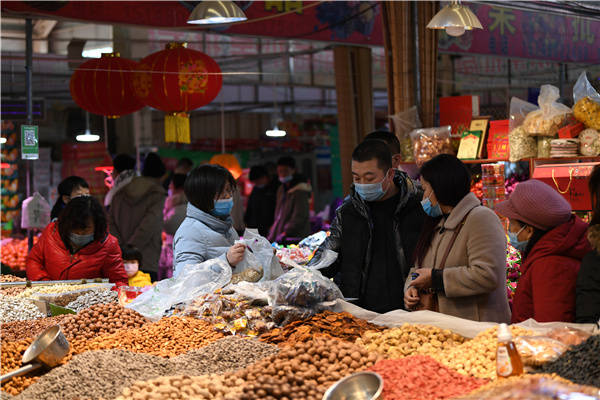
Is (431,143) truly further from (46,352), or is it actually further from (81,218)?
(46,352)

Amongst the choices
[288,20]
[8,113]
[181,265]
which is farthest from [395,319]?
[288,20]

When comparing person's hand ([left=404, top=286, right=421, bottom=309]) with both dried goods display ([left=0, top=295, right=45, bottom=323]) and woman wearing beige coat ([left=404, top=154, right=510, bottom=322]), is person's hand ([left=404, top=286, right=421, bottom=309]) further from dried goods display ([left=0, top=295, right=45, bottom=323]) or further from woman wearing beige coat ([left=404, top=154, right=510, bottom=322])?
dried goods display ([left=0, top=295, right=45, bottom=323])

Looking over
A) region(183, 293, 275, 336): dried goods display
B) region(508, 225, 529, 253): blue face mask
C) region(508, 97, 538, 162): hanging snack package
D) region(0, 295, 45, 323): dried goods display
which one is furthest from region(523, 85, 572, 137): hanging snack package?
region(0, 295, 45, 323): dried goods display

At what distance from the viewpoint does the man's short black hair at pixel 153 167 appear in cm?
634

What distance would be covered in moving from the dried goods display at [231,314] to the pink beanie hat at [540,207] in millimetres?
1065

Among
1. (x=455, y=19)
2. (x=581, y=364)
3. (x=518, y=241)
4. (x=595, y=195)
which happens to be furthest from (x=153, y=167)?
(x=581, y=364)

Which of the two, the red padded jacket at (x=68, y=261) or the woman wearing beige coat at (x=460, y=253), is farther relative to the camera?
the red padded jacket at (x=68, y=261)

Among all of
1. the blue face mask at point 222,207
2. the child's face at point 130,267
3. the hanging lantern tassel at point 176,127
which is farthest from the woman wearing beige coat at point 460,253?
the hanging lantern tassel at point 176,127

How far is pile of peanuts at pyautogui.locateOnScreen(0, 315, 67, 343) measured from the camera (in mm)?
3110

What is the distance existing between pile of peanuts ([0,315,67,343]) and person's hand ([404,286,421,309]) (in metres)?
1.52

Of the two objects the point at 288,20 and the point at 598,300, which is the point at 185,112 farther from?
the point at 598,300

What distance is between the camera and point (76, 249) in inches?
164

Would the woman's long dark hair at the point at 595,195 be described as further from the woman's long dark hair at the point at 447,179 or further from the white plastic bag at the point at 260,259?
the white plastic bag at the point at 260,259

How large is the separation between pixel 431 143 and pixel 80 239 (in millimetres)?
2718
